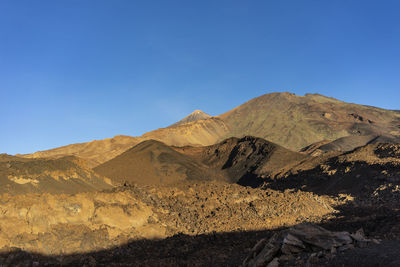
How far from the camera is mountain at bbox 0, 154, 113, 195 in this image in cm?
1538

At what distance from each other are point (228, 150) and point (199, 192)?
26910 mm

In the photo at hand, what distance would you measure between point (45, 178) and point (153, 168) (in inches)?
700

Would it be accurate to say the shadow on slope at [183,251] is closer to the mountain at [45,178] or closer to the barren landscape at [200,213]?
the barren landscape at [200,213]

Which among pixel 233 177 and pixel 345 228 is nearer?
pixel 345 228

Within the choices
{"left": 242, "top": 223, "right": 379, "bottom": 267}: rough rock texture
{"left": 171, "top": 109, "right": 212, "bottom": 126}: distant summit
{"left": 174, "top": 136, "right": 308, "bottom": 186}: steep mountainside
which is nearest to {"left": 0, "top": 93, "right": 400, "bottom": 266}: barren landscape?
{"left": 242, "top": 223, "right": 379, "bottom": 267}: rough rock texture

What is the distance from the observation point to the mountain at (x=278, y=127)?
6314cm

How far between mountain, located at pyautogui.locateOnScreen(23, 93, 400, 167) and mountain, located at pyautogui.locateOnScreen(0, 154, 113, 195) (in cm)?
3263

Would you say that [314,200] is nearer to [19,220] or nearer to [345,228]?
[345,228]

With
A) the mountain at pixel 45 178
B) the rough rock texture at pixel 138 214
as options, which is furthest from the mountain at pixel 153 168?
the rough rock texture at pixel 138 214

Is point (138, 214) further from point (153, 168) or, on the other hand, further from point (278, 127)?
point (278, 127)

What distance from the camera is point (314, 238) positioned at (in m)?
6.79

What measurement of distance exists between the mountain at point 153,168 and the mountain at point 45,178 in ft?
33.9

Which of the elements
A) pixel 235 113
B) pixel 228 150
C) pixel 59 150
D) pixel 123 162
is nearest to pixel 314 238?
pixel 123 162

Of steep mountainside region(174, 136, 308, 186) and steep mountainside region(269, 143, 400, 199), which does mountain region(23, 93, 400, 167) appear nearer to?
steep mountainside region(174, 136, 308, 186)
